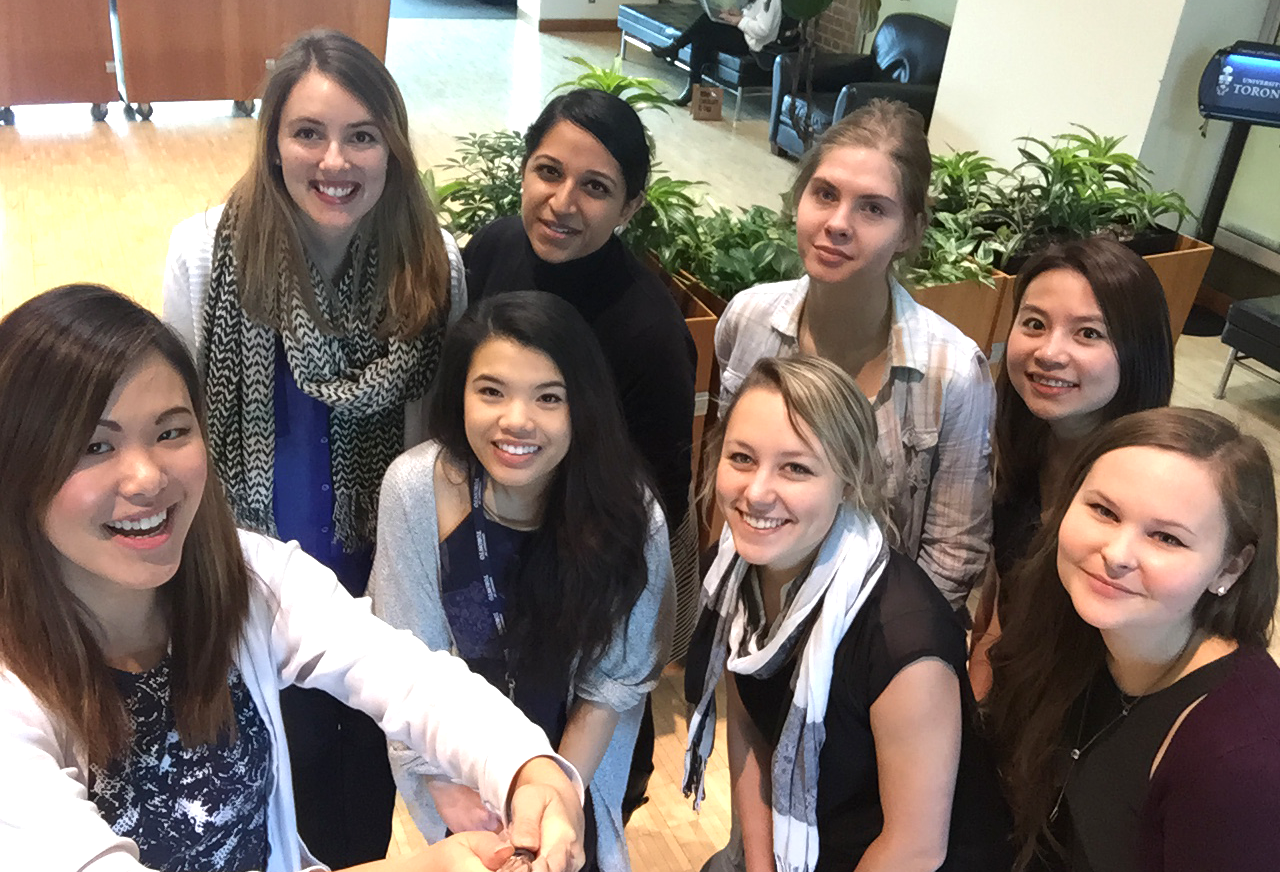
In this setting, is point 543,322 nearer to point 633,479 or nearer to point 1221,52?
point 633,479

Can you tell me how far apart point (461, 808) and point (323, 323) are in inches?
32.0

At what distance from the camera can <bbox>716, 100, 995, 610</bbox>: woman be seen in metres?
1.78

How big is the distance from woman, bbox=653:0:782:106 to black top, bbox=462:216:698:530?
20.3 feet

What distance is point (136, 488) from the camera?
1024mm

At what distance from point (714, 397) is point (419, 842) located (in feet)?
4.19

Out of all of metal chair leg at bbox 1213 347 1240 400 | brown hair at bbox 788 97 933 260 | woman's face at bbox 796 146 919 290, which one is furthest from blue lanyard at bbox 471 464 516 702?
metal chair leg at bbox 1213 347 1240 400

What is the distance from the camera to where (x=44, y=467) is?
99 cm

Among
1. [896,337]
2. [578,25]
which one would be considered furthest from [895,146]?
[578,25]

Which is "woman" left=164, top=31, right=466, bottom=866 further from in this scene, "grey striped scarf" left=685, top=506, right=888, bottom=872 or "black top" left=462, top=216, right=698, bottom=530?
"grey striped scarf" left=685, top=506, right=888, bottom=872

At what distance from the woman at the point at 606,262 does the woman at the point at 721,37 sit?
612cm

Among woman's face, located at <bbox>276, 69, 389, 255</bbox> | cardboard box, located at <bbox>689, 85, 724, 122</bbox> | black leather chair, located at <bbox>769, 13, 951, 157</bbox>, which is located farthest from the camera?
Answer: cardboard box, located at <bbox>689, 85, 724, 122</bbox>

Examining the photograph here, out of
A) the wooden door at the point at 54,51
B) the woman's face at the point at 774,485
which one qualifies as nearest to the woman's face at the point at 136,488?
the woman's face at the point at 774,485

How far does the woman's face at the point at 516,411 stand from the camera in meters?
1.54

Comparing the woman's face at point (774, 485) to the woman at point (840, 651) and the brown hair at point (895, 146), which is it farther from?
the brown hair at point (895, 146)
